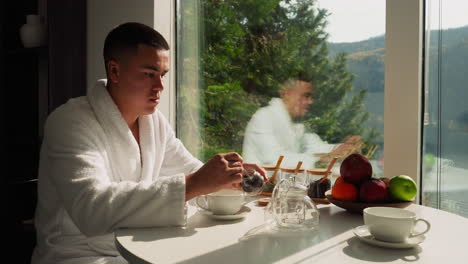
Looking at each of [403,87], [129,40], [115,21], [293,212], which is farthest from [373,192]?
[115,21]

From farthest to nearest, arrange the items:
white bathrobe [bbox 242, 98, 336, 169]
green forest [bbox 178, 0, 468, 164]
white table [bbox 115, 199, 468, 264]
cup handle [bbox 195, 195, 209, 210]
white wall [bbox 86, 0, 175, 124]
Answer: white wall [bbox 86, 0, 175, 124] → white bathrobe [bbox 242, 98, 336, 169] → green forest [bbox 178, 0, 468, 164] → cup handle [bbox 195, 195, 209, 210] → white table [bbox 115, 199, 468, 264]

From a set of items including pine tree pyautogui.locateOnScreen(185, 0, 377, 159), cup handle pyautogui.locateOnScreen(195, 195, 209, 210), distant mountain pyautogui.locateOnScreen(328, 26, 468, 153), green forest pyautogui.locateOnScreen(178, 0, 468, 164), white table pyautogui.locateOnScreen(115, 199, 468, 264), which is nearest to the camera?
white table pyautogui.locateOnScreen(115, 199, 468, 264)

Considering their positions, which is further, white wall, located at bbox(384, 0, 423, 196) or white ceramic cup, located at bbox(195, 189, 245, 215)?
white wall, located at bbox(384, 0, 423, 196)

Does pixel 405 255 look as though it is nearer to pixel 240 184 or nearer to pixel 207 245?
pixel 207 245

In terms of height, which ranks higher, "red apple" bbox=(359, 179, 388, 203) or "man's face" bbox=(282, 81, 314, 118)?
"man's face" bbox=(282, 81, 314, 118)

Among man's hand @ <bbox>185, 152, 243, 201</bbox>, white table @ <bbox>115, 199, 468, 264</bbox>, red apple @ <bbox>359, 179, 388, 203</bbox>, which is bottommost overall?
white table @ <bbox>115, 199, 468, 264</bbox>

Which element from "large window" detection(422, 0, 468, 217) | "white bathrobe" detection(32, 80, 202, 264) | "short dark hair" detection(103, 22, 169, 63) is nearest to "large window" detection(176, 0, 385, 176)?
"large window" detection(422, 0, 468, 217)

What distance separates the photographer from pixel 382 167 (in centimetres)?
182

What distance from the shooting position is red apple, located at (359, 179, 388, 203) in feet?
3.87

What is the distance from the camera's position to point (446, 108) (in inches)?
64.3

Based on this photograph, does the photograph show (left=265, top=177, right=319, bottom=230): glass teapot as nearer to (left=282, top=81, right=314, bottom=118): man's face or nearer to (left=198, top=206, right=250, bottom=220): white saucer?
(left=198, top=206, right=250, bottom=220): white saucer

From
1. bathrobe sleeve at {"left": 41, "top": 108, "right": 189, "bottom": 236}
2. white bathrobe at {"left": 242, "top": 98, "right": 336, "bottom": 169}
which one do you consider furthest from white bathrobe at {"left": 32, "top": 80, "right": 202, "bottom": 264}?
white bathrobe at {"left": 242, "top": 98, "right": 336, "bottom": 169}

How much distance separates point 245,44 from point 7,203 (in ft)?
6.10

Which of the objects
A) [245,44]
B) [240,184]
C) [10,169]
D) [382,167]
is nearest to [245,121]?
[245,44]
